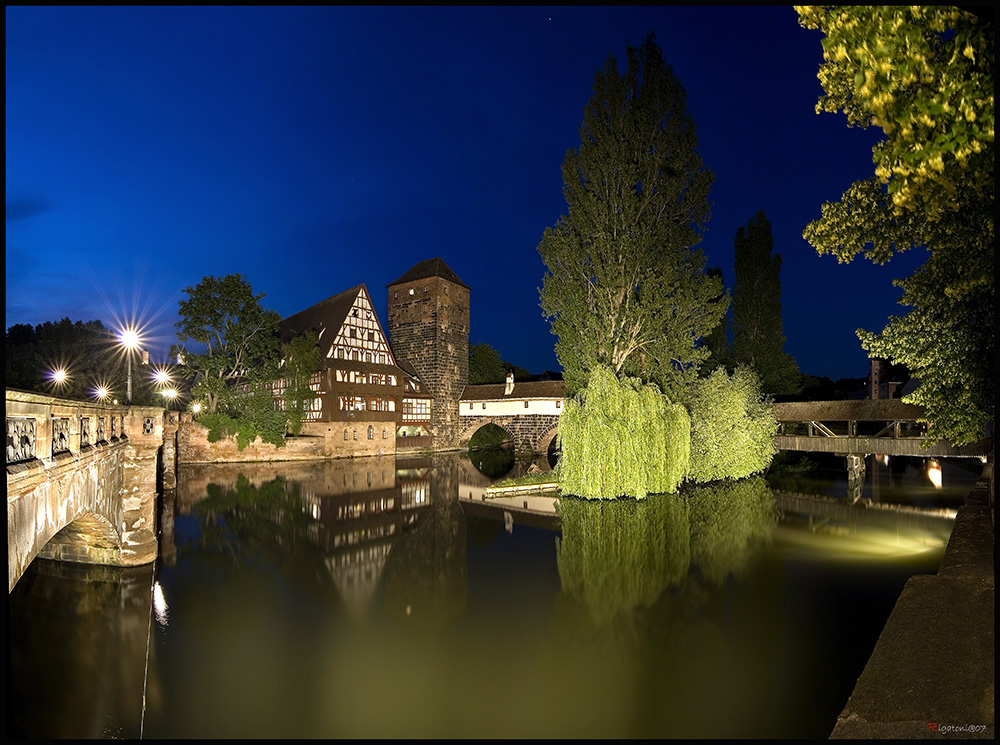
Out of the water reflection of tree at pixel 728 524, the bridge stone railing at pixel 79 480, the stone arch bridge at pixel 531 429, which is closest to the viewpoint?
the bridge stone railing at pixel 79 480

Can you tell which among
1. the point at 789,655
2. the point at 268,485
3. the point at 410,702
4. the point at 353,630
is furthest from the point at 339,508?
the point at 789,655

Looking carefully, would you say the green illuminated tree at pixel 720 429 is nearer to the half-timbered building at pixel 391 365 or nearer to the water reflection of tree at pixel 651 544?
the water reflection of tree at pixel 651 544

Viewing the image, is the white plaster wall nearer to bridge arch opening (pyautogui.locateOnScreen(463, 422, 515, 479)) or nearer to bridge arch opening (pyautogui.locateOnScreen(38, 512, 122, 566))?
bridge arch opening (pyautogui.locateOnScreen(463, 422, 515, 479))

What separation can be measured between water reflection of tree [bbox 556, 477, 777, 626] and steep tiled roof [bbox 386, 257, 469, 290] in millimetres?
28244

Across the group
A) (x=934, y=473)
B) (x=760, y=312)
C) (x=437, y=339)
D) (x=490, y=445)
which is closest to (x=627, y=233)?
(x=760, y=312)

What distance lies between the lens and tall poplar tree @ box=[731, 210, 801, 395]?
3350 cm

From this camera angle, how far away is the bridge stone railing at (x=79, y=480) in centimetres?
488

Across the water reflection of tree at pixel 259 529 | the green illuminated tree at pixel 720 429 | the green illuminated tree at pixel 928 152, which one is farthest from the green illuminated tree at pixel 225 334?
the green illuminated tree at pixel 928 152

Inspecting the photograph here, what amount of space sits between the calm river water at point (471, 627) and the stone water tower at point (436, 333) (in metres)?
26.4

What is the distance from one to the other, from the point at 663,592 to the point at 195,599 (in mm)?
8165

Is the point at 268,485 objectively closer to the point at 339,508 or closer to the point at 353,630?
the point at 339,508

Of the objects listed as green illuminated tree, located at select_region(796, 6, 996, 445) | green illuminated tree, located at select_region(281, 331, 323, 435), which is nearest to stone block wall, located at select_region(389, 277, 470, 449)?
green illuminated tree, located at select_region(281, 331, 323, 435)

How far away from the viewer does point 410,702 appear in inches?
257

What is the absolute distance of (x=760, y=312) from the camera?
3372cm
